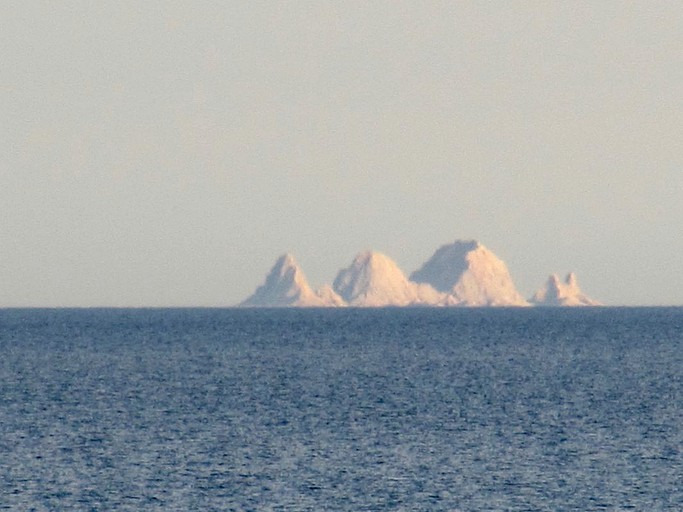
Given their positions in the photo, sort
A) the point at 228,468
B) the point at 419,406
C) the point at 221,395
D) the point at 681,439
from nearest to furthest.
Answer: the point at 228,468 < the point at 681,439 < the point at 419,406 < the point at 221,395

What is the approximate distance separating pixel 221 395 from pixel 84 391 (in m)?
12.8

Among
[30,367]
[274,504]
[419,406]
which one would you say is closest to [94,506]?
[274,504]

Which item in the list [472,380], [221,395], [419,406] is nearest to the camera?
[419,406]

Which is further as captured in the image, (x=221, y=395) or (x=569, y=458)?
(x=221, y=395)

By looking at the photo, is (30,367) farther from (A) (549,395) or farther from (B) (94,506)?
(B) (94,506)

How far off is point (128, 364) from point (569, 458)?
312 ft

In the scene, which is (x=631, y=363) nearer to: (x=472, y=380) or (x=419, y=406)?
(x=472, y=380)

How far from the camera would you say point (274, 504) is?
60875 mm

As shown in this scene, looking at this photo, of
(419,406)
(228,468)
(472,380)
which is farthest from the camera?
(472,380)

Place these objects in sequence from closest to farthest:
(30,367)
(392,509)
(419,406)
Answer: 1. (392,509)
2. (419,406)
3. (30,367)

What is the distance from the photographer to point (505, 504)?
2400 inches

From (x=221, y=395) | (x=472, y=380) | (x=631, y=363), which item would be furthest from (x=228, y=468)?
(x=631, y=363)

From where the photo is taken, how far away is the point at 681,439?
273 ft

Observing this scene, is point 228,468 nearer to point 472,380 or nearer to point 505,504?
point 505,504
